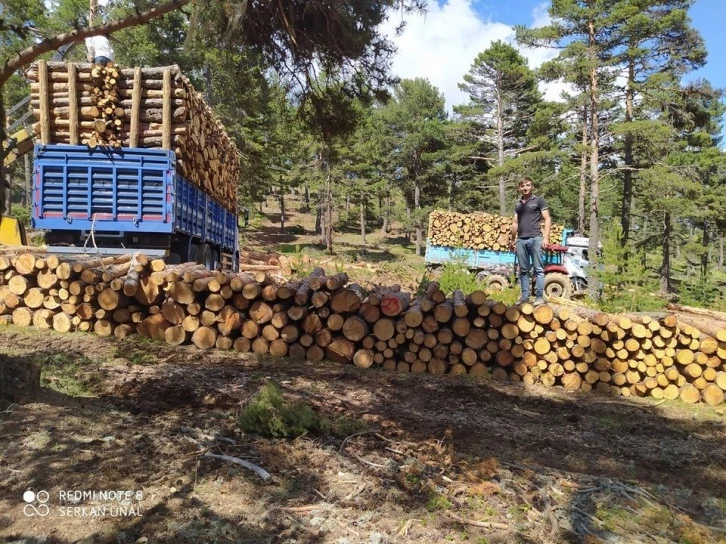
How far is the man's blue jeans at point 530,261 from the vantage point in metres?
6.53

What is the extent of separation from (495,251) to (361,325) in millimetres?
14507

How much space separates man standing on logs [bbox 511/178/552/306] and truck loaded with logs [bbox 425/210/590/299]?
8.96m

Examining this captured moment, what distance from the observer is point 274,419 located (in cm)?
318

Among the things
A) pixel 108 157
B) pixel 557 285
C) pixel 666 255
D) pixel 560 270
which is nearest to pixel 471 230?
pixel 560 270

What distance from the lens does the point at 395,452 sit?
10.3 feet

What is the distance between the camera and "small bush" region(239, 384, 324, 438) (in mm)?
3176

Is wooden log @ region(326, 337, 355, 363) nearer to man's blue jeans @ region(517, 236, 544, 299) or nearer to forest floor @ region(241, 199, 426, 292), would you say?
man's blue jeans @ region(517, 236, 544, 299)

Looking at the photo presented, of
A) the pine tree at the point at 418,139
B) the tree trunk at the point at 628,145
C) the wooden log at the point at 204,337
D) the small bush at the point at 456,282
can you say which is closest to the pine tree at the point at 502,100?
the pine tree at the point at 418,139

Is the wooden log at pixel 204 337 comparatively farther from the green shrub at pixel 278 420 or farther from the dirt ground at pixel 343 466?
the green shrub at pixel 278 420

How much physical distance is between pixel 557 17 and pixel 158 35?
1638cm

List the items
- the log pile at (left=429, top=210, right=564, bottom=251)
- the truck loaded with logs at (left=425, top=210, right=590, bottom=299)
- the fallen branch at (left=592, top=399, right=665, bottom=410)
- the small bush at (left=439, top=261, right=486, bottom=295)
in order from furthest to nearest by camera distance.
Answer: the log pile at (left=429, top=210, right=564, bottom=251) → the truck loaded with logs at (left=425, top=210, right=590, bottom=299) → the small bush at (left=439, top=261, right=486, bottom=295) → the fallen branch at (left=592, top=399, right=665, bottom=410)

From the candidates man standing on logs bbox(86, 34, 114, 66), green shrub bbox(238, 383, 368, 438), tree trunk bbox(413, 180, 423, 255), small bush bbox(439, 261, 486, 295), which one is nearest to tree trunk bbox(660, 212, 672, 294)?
tree trunk bbox(413, 180, 423, 255)

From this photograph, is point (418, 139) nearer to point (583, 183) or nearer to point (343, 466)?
point (583, 183)

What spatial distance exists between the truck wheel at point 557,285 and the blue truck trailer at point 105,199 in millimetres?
12543
